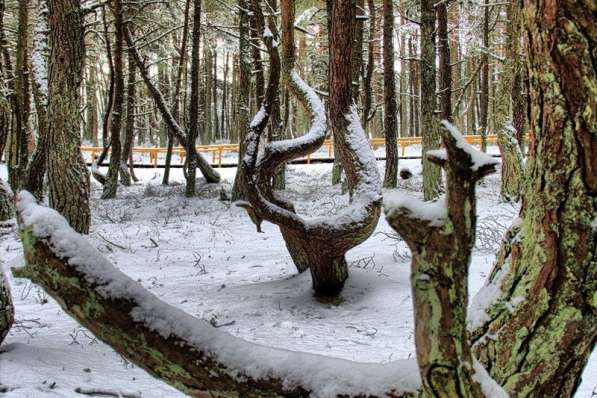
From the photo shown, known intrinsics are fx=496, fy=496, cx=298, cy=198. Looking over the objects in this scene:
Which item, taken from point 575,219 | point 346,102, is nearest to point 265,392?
point 575,219

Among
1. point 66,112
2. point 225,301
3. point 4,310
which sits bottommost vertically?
point 225,301

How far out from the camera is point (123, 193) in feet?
53.0

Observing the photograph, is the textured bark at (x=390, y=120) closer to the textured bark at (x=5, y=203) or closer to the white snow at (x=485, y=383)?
the textured bark at (x=5, y=203)

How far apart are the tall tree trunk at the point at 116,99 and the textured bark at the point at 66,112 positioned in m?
5.72

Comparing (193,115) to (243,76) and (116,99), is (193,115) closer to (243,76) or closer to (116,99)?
(243,76)

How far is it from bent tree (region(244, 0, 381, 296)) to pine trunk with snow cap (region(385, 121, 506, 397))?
153 inches

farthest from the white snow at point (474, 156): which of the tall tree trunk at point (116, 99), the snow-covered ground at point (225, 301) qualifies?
the tall tree trunk at point (116, 99)

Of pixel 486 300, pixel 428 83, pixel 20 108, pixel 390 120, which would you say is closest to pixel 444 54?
pixel 390 120

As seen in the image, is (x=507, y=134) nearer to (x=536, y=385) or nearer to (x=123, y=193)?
(x=536, y=385)

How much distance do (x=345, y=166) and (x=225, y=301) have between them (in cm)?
192

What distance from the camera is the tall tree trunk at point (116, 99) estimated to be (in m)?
12.3

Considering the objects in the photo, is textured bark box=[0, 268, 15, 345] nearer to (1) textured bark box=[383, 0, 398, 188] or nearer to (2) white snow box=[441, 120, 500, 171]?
(2) white snow box=[441, 120, 500, 171]

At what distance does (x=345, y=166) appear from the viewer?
532 centimetres

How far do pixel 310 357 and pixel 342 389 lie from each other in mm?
128
